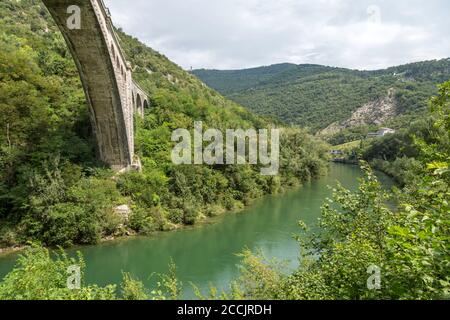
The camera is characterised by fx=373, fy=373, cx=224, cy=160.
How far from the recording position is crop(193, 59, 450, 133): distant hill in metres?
83.2

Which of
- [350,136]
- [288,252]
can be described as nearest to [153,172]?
[288,252]

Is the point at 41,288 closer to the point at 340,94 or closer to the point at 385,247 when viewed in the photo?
the point at 385,247

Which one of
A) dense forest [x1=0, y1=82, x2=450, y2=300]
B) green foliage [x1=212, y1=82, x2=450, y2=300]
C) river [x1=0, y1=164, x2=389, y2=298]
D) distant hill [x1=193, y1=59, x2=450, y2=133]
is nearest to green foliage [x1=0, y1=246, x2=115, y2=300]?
dense forest [x1=0, y1=82, x2=450, y2=300]

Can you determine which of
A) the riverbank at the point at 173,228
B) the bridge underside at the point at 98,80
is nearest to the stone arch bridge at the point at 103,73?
the bridge underside at the point at 98,80

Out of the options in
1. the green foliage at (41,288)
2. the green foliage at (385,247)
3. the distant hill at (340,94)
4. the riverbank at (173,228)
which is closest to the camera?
the green foliage at (385,247)

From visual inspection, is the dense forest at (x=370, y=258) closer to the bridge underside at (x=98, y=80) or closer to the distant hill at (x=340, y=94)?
the bridge underside at (x=98, y=80)

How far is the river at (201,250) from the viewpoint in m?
11.1

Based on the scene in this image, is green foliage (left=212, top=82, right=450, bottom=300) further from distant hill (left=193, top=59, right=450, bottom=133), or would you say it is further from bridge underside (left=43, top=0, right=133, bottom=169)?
distant hill (left=193, top=59, right=450, bottom=133)

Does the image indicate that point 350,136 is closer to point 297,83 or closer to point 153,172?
point 297,83

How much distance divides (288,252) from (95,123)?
9989 mm

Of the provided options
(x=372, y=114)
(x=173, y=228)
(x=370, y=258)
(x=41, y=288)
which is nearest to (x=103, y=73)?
(x=173, y=228)

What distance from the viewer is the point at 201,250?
45.1ft

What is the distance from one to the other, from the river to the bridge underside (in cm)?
492
